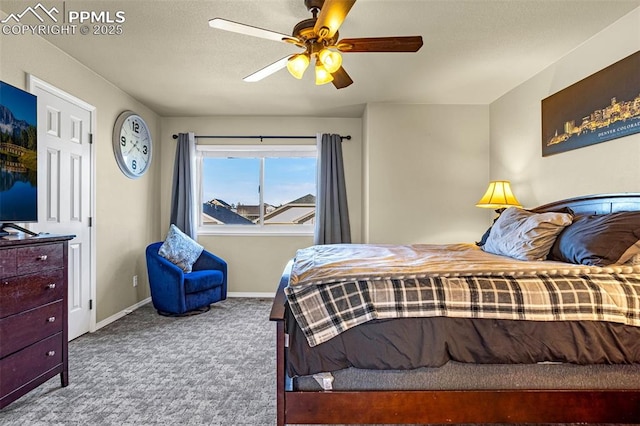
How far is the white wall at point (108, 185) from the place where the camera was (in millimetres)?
2623

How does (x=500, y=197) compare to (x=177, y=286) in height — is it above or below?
above

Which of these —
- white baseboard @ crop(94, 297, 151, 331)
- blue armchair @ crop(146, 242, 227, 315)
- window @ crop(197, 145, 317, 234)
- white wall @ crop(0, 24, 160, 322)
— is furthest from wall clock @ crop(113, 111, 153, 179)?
white baseboard @ crop(94, 297, 151, 331)

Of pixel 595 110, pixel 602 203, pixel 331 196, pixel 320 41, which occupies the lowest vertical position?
pixel 602 203

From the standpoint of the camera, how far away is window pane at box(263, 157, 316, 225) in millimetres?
4996

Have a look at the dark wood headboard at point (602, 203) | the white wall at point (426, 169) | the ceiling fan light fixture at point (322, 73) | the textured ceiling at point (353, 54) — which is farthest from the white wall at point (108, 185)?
the dark wood headboard at point (602, 203)

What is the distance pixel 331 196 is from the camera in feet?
15.5

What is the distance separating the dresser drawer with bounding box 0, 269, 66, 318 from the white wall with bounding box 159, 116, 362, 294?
266 cm

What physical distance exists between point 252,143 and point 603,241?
4046 millimetres

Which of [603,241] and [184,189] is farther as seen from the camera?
[184,189]

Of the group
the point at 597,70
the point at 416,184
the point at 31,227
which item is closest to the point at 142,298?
the point at 31,227

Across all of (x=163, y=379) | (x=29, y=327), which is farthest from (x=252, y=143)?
(x=29, y=327)

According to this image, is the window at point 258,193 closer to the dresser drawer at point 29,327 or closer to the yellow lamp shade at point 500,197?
the yellow lamp shade at point 500,197

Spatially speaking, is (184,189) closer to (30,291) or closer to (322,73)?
(30,291)

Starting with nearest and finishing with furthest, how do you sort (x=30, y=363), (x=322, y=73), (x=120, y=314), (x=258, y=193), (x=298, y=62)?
(x=30, y=363)
(x=298, y=62)
(x=322, y=73)
(x=120, y=314)
(x=258, y=193)
